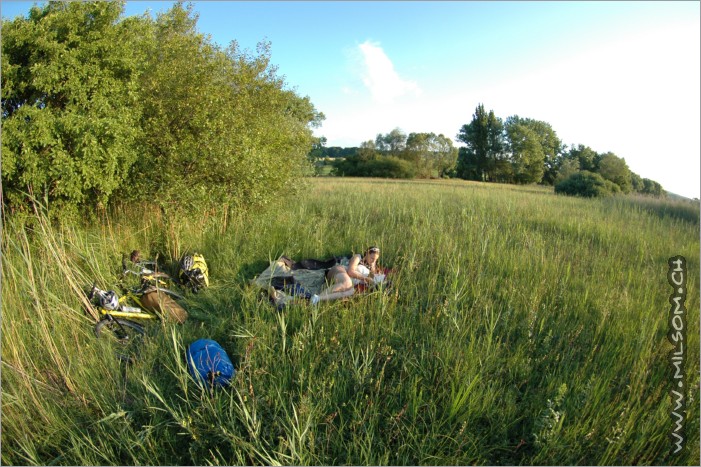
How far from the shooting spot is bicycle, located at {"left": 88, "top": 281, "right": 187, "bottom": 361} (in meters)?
3.67

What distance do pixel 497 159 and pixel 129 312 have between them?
1731 inches

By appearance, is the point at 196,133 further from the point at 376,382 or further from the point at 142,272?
the point at 376,382

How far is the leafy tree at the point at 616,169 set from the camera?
74.5ft

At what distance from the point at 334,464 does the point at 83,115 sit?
230 inches

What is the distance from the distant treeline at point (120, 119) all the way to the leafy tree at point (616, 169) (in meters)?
22.7

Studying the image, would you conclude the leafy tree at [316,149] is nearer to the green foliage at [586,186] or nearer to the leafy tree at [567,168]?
the green foliage at [586,186]

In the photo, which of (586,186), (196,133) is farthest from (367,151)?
(196,133)

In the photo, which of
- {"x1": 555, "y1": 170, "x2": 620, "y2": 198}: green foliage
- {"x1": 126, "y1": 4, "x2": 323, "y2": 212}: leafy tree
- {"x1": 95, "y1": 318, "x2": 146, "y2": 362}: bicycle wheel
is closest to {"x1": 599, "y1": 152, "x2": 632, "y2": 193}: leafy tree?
{"x1": 555, "y1": 170, "x2": 620, "y2": 198}: green foliage

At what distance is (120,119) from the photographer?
5.63 metres

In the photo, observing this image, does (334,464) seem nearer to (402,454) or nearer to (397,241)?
(402,454)

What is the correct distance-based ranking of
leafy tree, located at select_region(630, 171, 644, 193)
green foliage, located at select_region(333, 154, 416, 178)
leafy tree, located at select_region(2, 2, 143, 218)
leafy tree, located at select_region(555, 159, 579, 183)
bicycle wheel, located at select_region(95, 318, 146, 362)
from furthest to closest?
1. green foliage, located at select_region(333, 154, 416, 178)
2. leafy tree, located at select_region(630, 171, 644, 193)
3. leafy tree, located at select_region(555, 159, 579, 183)
4. leafy tree, located at select_region(2, 2, 143, 218)
5. bicycle wheel, located at select_region(95, 318, 146, 362)

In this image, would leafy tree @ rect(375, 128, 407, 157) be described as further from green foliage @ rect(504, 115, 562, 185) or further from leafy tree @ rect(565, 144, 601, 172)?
leafy tree @ rect(565, 144, 601, 172)

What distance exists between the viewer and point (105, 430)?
2.43m

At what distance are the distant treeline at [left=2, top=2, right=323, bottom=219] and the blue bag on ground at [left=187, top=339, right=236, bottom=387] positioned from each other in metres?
3.27
